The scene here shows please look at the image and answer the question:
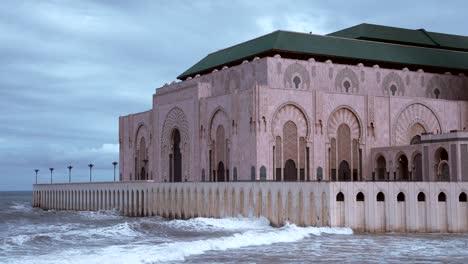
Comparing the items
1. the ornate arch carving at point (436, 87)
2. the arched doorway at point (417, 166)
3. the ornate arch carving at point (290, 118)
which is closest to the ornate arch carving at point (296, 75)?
the ornate arch carving at point (290, 118)

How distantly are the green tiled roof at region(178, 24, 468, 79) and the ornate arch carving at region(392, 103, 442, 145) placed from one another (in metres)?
6.30

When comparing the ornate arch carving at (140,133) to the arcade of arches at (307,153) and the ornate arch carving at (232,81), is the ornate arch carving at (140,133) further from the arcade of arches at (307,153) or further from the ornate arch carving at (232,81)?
the ornate arch carving at (232,81)

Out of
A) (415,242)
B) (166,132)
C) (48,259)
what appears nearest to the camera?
(48,259)

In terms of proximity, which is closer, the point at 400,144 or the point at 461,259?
the point at 461,259

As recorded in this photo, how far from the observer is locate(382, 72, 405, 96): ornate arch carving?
256 feet

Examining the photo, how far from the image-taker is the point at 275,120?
6781cm

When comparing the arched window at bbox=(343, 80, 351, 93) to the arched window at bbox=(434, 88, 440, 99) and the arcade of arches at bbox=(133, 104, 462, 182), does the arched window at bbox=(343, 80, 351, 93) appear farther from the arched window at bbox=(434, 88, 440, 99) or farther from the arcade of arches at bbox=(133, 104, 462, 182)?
the arched window at bbox=(434, 88, 440, 99)

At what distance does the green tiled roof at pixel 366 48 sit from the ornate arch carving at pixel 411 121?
20.7 ft

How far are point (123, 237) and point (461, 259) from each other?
22.8 m

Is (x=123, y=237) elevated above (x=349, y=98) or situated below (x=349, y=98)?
below

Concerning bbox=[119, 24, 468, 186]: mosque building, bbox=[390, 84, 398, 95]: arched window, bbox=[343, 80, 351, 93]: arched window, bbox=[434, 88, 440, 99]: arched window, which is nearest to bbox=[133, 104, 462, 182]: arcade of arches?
bbox=[119, 24, 468, 186]: mosque building

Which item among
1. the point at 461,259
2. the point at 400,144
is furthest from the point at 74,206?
the point at 461,259

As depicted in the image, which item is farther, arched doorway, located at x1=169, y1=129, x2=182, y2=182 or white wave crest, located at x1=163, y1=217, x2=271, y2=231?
arched doorway, located at x1=169, y1=129, x2=182, y2=182

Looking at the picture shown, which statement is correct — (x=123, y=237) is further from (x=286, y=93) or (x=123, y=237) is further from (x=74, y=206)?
(x=74, y=206)
